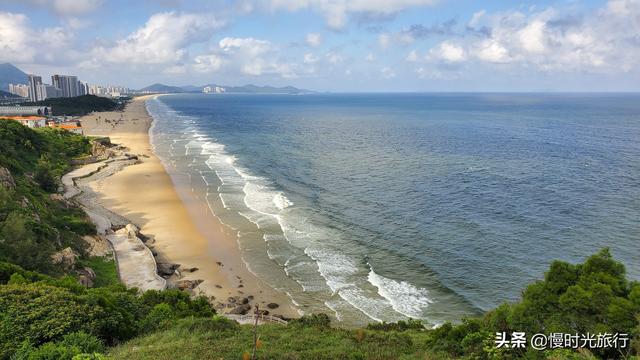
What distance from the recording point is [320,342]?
1908 cm

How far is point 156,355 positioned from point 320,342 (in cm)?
660

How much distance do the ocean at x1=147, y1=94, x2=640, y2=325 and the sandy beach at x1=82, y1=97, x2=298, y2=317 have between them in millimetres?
1461

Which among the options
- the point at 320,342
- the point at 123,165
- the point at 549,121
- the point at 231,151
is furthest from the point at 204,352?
the point at 549,121

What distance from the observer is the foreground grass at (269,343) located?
16.7m

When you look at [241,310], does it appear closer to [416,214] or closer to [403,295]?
[403,295]

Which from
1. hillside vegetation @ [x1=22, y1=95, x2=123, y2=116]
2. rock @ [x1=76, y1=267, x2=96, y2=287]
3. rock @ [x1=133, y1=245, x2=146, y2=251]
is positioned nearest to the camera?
rock @ [x1=76, y1=267, x2=96, y2=287]

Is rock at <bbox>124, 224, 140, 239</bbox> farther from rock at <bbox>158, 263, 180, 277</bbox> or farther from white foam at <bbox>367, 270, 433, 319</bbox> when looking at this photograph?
white foam at <bbox>367, 270, 433, 319</bbox>

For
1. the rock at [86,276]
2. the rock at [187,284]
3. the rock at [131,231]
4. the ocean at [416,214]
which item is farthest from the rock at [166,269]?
the rock at [131,231]

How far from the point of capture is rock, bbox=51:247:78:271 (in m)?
30.3

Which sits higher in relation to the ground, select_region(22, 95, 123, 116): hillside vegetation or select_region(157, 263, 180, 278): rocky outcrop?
select_region(22, 95, 123, 116): hillside vegetation

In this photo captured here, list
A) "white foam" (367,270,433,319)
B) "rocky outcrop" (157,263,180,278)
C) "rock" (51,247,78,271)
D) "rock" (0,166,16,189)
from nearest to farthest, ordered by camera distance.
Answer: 1. "white foam" (367,270,433,319)
2. "rock" (51,247,78,271)
3. "rocky outcrop" (157,263,180,278)
4. "rock" (0,166,16,189)

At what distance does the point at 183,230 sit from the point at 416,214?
80.4ft

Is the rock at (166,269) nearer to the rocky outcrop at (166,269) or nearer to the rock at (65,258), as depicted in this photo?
the rocky outcrop at (166,269)

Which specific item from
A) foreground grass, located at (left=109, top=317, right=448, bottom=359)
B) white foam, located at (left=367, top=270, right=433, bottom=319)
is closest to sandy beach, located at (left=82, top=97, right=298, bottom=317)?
white foam, located at (left=367, top=270, right=433, bottom=319)
